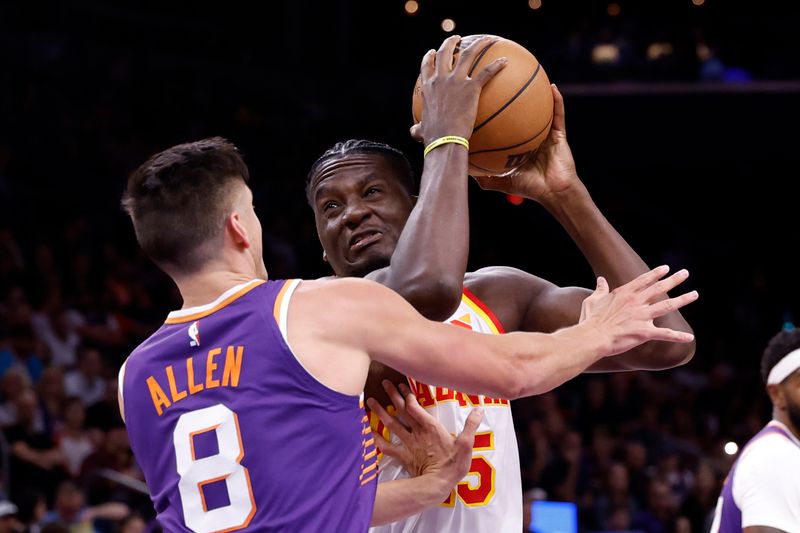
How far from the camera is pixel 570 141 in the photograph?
619 inches

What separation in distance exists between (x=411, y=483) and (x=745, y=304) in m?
13.5

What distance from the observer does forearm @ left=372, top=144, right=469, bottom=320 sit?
292 cm

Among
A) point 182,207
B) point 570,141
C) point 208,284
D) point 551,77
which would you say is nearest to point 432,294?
point 208,284

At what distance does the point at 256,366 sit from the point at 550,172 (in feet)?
4.54

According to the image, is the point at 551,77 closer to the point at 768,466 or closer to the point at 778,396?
the point at 778,396

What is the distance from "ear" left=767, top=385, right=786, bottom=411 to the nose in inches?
95.6

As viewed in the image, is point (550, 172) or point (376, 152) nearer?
point (550, 172)

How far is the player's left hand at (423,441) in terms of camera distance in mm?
3236

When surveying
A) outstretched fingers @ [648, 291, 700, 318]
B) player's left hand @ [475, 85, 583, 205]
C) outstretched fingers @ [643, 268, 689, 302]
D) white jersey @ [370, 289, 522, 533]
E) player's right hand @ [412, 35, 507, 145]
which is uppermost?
player's right hand @ [412, 35, 507, 145]

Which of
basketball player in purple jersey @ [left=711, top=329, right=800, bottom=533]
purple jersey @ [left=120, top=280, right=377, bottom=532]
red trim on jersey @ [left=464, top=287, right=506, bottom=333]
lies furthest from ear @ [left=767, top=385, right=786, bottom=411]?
purple jersey @ [left=120, top=280, right=377, bottom=532]

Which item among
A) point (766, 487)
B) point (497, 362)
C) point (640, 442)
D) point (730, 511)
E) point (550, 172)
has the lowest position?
point (640, 442)

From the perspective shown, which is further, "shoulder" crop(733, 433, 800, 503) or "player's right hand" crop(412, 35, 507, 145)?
"shoulder" crop(733, 433, 800, 503)

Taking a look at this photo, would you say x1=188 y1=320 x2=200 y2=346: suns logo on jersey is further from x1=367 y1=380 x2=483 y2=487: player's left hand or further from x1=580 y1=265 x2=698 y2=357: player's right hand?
x1=580 y1=265 x2=698 y2=357: player's right hand

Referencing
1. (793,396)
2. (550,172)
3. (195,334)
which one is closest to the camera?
(195,334)
